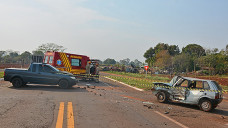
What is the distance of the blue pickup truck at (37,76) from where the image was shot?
12938mm

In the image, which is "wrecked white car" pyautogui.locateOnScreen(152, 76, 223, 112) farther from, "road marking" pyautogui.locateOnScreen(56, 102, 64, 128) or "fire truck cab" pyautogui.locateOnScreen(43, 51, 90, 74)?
"fire truck cab" pyautogui.locateOnScreen(43, 51, 90, 74)

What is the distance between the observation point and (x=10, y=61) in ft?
141

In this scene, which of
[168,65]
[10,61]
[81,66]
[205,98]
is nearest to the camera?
[205,98]

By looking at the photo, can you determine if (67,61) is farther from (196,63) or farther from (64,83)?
(196,63)

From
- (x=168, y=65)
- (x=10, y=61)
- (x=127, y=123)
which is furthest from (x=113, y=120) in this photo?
(x=168, y=65)

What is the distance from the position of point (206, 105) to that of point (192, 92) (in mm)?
884

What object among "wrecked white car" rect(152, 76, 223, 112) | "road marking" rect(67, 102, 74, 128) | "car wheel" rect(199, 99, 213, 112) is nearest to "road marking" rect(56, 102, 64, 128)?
"road marking" rect(67, 102, 74, 128)

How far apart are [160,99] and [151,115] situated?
137 inches

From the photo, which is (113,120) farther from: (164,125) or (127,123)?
(164,125)

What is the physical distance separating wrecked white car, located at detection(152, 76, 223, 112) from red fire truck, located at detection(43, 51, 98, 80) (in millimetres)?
11030

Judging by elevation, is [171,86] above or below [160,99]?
above

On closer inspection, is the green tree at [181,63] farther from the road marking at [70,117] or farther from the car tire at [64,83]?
the road marking at [70,117]

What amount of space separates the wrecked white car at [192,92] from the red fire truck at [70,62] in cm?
1103

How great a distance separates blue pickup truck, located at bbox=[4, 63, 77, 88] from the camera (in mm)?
12938
